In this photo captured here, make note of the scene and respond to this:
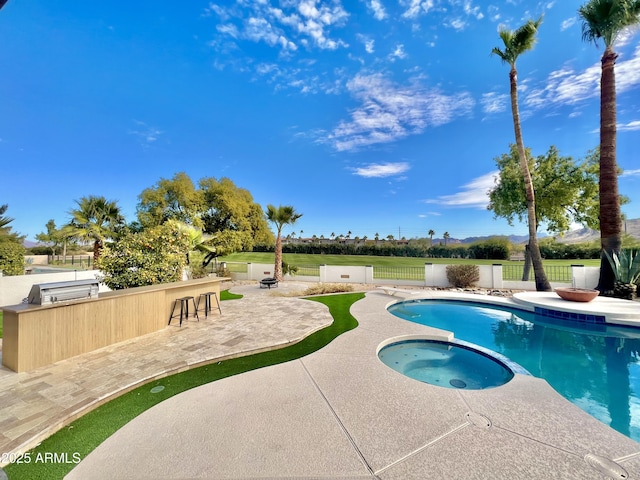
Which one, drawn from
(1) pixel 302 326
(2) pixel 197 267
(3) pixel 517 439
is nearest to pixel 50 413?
(1) pixel 302 326

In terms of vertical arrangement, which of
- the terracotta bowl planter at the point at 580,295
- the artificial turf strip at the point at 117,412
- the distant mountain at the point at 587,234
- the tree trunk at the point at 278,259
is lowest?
the artificial turf strip at the point at 117,412

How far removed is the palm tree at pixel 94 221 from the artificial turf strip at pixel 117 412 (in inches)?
491

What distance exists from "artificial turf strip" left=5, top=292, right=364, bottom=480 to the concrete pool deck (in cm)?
19

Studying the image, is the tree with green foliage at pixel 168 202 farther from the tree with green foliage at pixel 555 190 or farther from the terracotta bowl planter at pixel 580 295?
the tree with green foliage at pixel 555 190

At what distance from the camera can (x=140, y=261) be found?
7.12 m

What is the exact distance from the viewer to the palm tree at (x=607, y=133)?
9562 millimetres

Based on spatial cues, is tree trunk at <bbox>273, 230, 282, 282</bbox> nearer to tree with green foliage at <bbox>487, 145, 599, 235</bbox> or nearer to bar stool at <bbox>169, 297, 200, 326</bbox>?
bar stool at <bbox>169, 297, 200, 326</bbox>

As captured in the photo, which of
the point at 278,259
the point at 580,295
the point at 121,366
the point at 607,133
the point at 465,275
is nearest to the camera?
the point at 121,366

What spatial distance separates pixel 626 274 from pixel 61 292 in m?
17.0

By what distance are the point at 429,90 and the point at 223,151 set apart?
49.0ft

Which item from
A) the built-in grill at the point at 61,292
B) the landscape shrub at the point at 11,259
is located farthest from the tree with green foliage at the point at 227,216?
the built-in grill at the point at 61,292

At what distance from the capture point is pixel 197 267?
13930mm

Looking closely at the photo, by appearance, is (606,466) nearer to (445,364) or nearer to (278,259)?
(445,364)

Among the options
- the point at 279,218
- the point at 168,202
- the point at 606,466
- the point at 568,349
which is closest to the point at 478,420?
the point at 606,466
